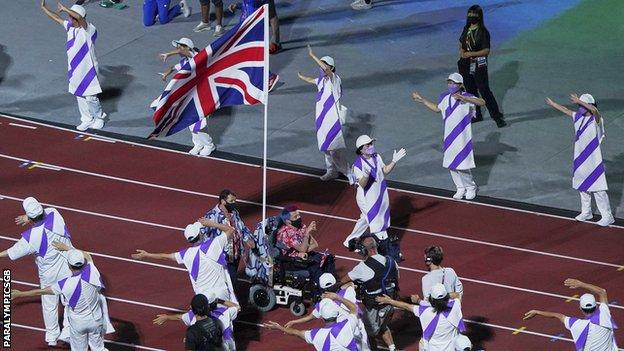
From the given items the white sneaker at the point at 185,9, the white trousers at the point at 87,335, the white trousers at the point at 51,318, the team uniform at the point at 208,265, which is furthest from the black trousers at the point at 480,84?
the white trousers at the point at 87,335

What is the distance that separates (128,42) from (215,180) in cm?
584

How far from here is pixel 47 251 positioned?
18562mm

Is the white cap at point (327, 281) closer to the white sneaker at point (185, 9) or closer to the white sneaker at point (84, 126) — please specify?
the white sneaker at point (84, 126)

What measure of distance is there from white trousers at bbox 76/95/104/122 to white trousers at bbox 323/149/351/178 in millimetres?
4148

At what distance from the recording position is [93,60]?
81.5ft

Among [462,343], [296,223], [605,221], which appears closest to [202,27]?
[605,221]

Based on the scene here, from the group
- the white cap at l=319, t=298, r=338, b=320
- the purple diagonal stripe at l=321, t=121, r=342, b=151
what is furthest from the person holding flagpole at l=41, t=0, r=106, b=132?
the white cap at l=319, t=298, r=338, b=320

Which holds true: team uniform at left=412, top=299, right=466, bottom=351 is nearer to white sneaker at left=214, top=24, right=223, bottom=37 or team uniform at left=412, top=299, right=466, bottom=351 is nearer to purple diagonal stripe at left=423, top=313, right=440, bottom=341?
purple diagonal stripe at left=423, top=313, right=440, bottom=341

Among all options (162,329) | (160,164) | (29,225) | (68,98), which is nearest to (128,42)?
(68,98)

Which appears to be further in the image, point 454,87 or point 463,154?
point 463,154

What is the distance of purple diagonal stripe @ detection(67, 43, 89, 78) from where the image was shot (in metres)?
24.7

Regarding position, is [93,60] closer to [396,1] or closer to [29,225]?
[29,225]

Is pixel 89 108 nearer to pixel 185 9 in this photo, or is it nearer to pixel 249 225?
pixel 249 225

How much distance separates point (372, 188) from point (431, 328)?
3.81 m
